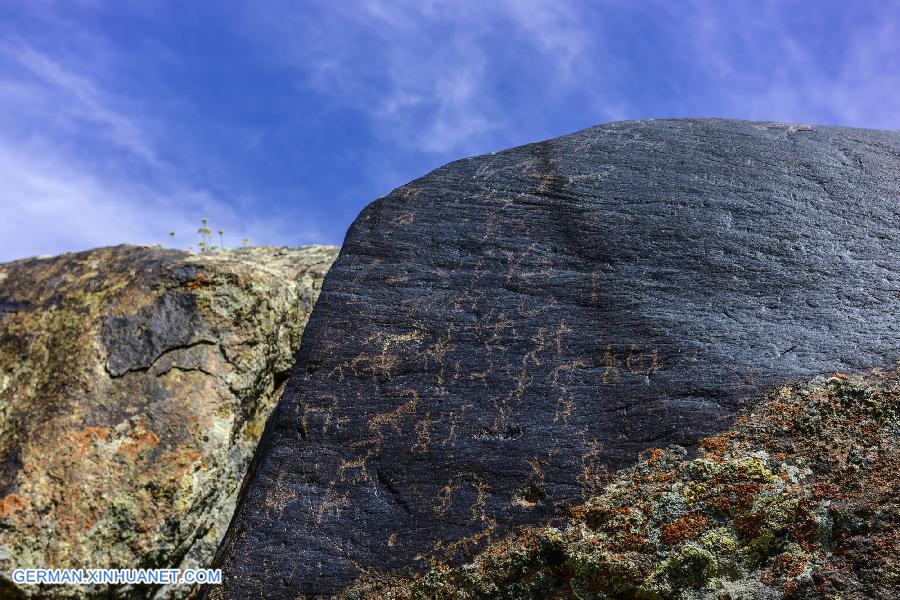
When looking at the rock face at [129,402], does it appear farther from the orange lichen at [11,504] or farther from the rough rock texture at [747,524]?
the rough rock texture at [747,524]

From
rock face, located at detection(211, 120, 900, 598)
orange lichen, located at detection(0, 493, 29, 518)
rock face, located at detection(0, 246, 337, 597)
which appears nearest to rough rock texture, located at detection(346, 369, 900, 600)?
rock face, located at detection(211, 120, 900, 598)

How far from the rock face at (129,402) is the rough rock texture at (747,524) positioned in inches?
84.3

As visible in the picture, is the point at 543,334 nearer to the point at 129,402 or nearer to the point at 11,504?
the point at 129,402

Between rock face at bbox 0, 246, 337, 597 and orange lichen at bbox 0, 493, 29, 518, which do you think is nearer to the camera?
orange lichen at bbox 0, 493, 29, 518

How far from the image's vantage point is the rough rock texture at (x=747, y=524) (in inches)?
125

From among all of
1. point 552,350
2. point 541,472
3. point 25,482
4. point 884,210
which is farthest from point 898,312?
point 25,482

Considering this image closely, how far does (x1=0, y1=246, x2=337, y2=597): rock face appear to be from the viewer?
4914 mm

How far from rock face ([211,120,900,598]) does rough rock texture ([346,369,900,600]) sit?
114 mm

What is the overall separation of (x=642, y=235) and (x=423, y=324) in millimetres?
1482

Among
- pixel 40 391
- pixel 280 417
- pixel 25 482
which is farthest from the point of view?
pixel 40 391

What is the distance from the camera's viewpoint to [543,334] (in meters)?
4.23

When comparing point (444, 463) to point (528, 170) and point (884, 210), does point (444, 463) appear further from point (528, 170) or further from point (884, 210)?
point (884, 210)

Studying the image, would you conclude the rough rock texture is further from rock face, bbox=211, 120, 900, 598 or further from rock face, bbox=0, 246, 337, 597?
rock face, bbox=0, 246, 337, 597

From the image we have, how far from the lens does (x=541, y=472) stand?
12.2 feet
